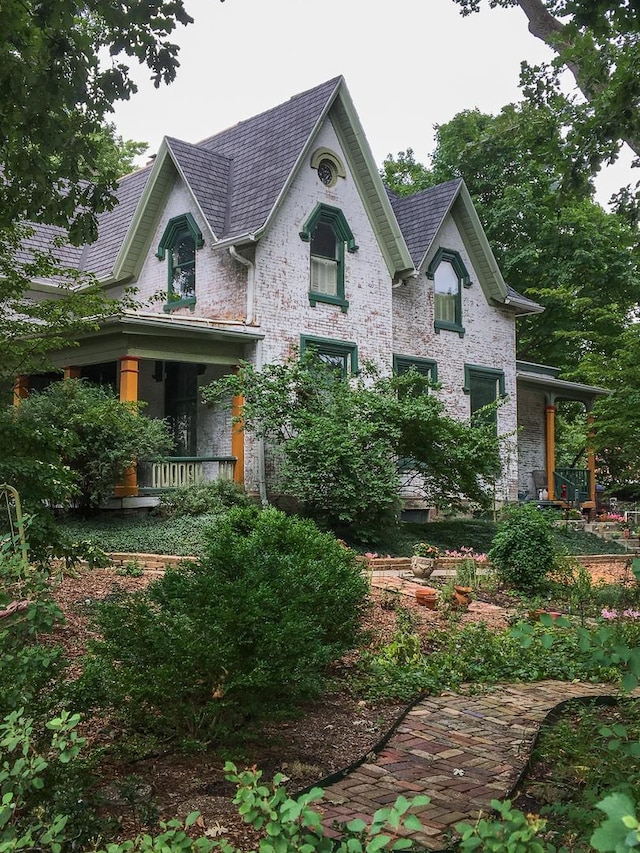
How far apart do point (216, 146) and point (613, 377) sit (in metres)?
11.1

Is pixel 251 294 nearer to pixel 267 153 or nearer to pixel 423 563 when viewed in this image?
pixel 267 153

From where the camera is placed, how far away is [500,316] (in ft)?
73.1

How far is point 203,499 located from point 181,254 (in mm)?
6487

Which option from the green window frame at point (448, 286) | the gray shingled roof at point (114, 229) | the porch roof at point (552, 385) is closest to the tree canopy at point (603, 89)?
the green window frame at point (448, 286)

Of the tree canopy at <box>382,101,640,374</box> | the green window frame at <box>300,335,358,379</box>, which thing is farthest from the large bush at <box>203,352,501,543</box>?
the tree canopy at <box>382,101,640,374</box>

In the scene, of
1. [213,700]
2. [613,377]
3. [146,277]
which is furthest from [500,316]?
[213,700]

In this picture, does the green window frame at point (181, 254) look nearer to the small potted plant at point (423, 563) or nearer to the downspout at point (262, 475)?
the downspout at point (262, 475)

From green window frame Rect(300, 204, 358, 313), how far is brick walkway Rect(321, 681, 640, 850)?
12801 mm

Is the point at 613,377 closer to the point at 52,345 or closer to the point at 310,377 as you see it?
the point at 310,377

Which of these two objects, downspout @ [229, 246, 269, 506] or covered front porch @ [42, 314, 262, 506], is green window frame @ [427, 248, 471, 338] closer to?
downspout @ [229, 246, 269, 506]

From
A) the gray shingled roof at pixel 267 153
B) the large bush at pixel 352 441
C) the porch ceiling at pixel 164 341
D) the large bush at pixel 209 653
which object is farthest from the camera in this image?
the gray shingled roof at pixel 267 153

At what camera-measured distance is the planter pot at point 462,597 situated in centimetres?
923

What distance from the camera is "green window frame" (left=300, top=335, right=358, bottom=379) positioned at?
58.0ft

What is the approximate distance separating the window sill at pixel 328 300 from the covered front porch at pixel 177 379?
1.67 meters
